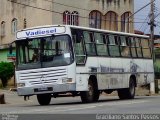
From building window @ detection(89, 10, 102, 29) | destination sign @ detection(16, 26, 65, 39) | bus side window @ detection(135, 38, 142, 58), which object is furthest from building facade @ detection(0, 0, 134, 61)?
destination sign @ detection(16, 26, 65, 39)

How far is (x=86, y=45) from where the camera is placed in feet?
76.6

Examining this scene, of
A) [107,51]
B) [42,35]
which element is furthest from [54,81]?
[107,51]

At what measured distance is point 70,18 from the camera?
54.5m

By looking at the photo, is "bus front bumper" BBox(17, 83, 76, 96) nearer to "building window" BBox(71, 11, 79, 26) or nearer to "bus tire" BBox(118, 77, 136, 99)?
"bus tire" BBox(118, 77, 136, 99)

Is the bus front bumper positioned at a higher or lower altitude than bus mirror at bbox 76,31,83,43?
lower

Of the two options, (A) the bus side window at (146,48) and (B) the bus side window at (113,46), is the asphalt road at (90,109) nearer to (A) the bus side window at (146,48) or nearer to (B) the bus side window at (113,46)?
(B) the bus side window at (113,46)

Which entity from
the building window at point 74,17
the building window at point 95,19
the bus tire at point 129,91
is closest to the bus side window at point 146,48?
the bus tire at point 129,91

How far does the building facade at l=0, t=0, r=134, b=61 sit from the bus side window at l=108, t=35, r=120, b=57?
1019 inches

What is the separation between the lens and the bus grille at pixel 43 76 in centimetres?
2205

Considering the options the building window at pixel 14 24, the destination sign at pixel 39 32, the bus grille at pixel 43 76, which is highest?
the building window at pixel 14 24

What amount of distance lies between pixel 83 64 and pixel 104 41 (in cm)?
264

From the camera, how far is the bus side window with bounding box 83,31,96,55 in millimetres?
23453

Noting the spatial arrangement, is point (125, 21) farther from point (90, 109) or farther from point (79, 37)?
point (90, 109)

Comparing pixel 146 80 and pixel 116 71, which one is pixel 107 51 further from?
pixel 146 80
